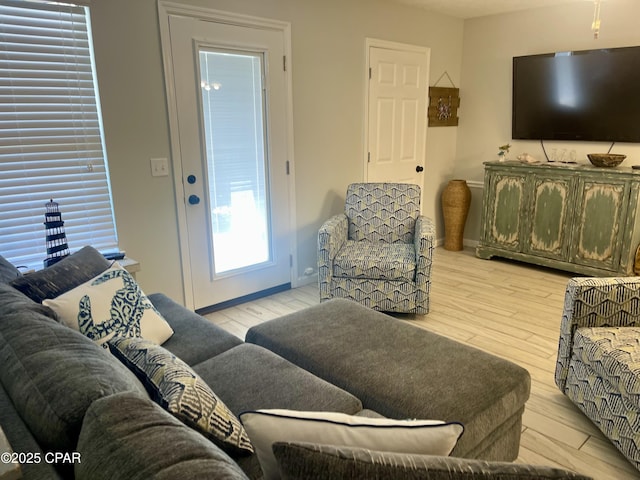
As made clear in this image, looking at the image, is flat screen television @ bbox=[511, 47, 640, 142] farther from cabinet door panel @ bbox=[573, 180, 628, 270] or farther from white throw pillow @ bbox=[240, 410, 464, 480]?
white throw pillow @ bbox=[240, 410, 464, 480]

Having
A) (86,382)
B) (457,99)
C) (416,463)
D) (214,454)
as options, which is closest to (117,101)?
(86,382)

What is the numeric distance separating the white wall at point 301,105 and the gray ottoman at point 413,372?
133 cm

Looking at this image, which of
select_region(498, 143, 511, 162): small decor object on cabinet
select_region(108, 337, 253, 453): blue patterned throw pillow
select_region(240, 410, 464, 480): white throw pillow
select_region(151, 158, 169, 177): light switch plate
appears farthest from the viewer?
select_region(498, 143, 511, 162): small decor object on cabinet

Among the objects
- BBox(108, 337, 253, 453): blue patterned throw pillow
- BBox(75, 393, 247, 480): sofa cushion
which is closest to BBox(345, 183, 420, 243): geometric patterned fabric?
BBox(108, 337, 253, 453): blue patterned throw pillow

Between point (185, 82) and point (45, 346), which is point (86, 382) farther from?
point (185, 82)

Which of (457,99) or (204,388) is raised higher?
(457,99)

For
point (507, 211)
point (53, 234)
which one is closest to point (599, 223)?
point (507, 211)

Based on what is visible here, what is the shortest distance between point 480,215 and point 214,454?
191 inches

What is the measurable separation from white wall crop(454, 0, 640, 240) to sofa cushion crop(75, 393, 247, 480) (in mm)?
4613

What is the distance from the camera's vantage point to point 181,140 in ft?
10.1

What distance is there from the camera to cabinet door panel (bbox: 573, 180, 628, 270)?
→ 387 cm

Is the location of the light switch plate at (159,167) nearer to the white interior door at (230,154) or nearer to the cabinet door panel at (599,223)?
the white interior door at (230,154)

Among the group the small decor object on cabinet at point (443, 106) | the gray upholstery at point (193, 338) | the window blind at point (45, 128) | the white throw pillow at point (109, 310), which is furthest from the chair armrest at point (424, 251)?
the small decor object on cabinet at point (443, 106)

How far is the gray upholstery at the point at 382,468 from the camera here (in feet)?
2.37
